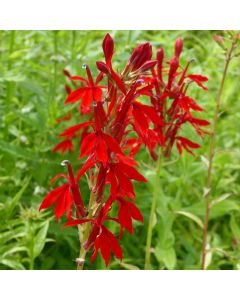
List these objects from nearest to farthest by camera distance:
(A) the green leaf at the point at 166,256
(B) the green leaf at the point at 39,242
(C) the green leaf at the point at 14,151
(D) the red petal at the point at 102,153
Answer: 1. (D) the red petal at the point at 102,153
2. (B) the green leaf at the point at 39,242
3. (A) the green leaf at the point at 166,256
4. (C) the green leaf at the point at 14,151

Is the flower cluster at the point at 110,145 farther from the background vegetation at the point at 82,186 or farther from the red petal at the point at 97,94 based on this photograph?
the background vegetation at the point at 82,186

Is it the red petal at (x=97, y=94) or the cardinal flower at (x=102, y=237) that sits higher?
the red petal at (x=97, y=94)

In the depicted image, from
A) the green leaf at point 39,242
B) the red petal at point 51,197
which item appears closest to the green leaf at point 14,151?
the green leaf at point 39,242

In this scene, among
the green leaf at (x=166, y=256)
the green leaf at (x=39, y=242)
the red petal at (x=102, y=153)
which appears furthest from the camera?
the green leaf at (x=166, y=256)

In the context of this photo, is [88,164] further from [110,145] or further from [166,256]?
[166,256]

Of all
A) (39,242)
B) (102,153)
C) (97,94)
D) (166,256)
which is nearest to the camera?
(102,153)

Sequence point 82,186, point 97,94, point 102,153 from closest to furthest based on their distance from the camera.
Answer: point 102,153 → point 97,94 → point 82,186

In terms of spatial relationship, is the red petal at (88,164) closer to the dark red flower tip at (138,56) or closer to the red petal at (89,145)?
the red petal at (89,145)

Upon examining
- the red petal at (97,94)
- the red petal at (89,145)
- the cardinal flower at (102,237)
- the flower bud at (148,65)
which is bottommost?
the cardinal flower at (102,237)

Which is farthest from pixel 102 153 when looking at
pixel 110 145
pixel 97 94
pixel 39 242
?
pixel 39 242

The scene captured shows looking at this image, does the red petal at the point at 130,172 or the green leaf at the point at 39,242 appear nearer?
the red petal at the point at 130,172

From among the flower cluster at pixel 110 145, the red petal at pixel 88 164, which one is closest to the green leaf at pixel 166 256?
the flower cluster at pixel 110 145

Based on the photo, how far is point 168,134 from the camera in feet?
4.02

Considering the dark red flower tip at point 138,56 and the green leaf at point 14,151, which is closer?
the dark red flower tip at point 138,56
